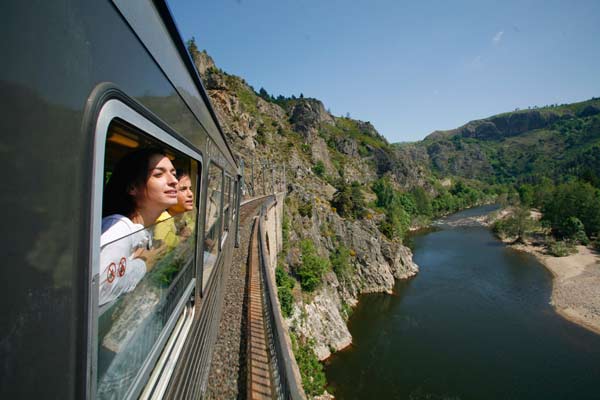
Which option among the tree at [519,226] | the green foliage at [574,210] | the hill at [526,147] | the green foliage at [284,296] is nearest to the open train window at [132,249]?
the green foliage at [284,296]

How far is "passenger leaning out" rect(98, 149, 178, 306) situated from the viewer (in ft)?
3.68

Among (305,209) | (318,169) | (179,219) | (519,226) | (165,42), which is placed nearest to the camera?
(165,42)

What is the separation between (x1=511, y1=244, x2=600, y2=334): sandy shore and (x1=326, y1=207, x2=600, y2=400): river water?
1161 millimetres

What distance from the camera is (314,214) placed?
32.1 meters

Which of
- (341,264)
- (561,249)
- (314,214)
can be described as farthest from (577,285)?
(314,214)

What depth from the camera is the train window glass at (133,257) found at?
3.71ft

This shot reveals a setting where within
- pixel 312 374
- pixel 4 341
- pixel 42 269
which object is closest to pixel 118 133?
pixel 42 269

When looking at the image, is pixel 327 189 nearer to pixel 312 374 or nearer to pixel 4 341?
pixel 312 374

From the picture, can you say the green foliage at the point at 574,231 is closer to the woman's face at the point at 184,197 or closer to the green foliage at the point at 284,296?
the green foliage at the point at 284,296

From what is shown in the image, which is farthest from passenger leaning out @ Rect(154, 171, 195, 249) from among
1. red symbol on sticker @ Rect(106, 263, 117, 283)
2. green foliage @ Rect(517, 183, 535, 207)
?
green foliage @ Rect(517, 183, 535, 207)

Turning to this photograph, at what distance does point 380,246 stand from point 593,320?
21.2 m

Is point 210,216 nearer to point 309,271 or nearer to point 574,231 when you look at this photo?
point 309,271

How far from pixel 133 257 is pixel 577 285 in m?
47.4

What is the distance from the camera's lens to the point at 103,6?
3.20 feet
